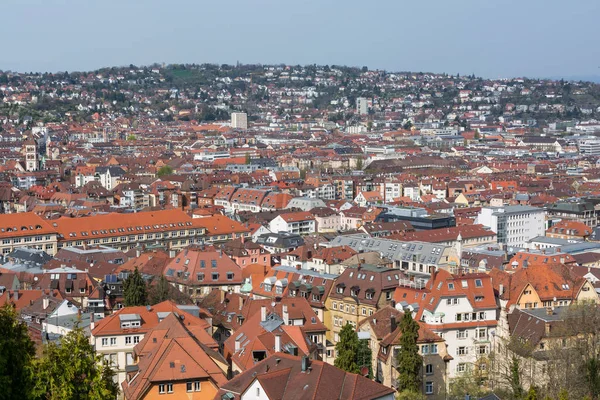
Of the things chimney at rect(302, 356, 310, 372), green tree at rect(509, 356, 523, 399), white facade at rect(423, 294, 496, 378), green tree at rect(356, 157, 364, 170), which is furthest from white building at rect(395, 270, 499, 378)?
green tree at rect(356, 157, 364, 170)

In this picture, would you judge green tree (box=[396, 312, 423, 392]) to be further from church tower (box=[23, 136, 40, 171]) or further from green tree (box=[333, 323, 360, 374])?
church tower (box=[23, 136, 40, 171])

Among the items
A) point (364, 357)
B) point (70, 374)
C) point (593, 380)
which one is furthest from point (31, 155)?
point (70, 374)

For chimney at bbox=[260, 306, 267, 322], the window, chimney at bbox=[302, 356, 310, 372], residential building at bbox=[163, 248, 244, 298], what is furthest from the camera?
residential building at bbox=[163, 248, 244, 298]

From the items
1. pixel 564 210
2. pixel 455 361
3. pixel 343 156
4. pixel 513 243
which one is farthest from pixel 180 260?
pixel 343 156

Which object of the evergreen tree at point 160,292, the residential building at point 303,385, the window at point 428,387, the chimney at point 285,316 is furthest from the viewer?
the evergreen tree at point 160,292

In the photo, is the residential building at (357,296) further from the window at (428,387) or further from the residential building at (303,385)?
the residential building at (303,385)

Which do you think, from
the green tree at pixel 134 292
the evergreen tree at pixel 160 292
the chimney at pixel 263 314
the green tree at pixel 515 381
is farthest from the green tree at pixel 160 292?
the green tree at pixel 515 381

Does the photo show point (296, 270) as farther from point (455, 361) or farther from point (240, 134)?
point (240, 134)
